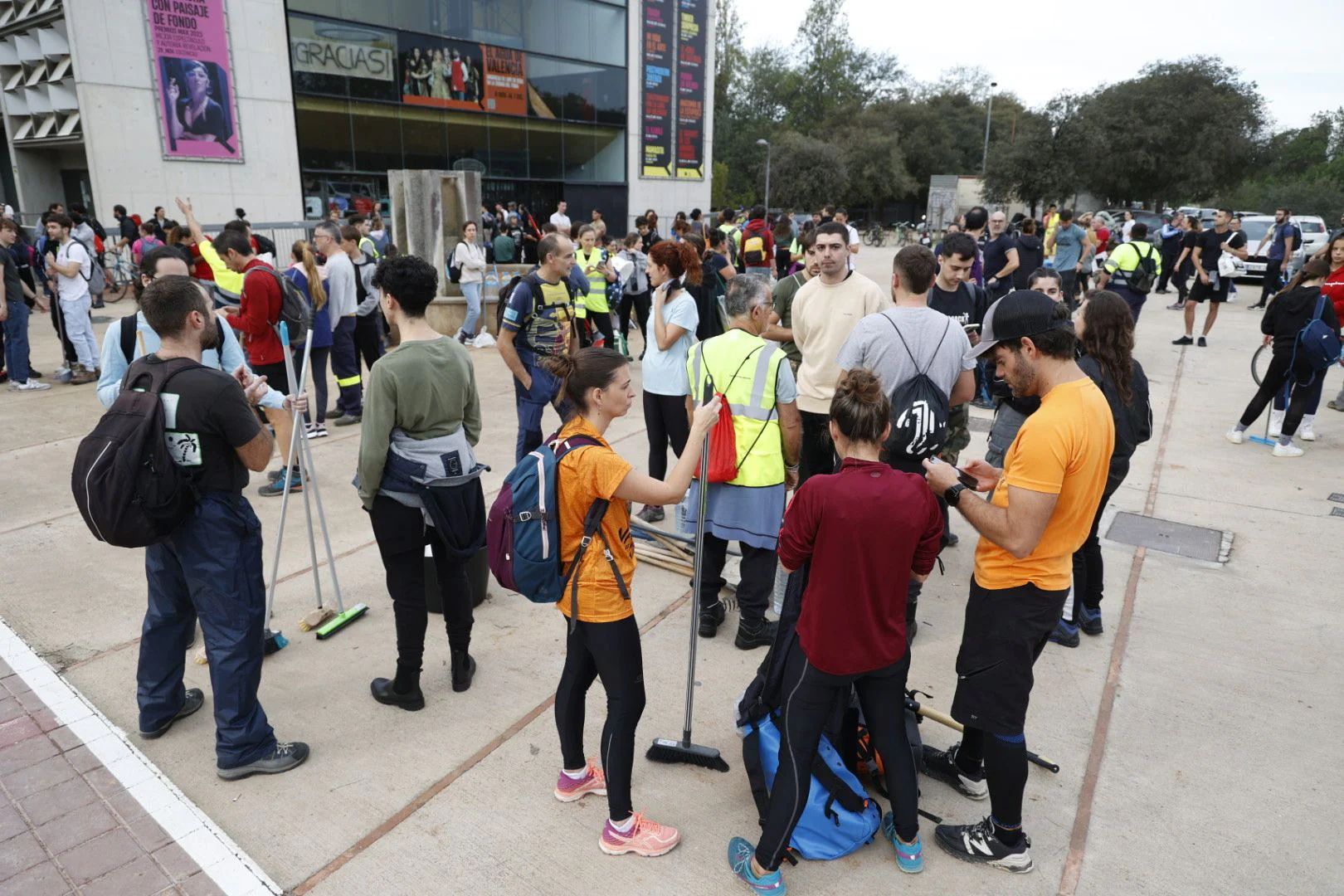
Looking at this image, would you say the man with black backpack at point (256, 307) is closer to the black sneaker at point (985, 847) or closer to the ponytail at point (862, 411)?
the ponytail at point (862, 411)

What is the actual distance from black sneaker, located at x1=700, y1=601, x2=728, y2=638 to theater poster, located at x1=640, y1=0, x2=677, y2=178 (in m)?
28.0

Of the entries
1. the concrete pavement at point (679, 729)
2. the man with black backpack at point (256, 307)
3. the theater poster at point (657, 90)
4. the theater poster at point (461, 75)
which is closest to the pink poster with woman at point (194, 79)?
the theater poster at point (461, 75)

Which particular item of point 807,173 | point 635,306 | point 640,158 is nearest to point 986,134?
point 807,173

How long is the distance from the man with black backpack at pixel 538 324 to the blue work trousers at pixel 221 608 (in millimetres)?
2397

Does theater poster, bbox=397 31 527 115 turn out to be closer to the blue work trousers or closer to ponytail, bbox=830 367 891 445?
the blue work trousers

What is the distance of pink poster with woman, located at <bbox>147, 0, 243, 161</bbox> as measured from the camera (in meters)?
18.1

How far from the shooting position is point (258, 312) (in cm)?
598

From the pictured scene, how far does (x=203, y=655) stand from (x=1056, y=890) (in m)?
3.92

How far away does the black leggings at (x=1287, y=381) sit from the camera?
7066mm

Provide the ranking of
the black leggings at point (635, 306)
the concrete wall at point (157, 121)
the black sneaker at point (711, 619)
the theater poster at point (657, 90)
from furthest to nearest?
the theater poster at point (657, 90)
the concrete wall at point (157, 121)
the black leggings at point (635, 306)
the black sneaker at point (711, 619)

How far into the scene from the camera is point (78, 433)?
7770mm

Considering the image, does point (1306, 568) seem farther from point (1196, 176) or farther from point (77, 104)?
point (1196, 176)

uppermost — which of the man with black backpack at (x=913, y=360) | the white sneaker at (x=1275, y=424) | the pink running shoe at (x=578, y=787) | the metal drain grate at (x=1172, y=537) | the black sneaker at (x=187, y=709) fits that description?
the man with black backpack at (x=913, y=360)

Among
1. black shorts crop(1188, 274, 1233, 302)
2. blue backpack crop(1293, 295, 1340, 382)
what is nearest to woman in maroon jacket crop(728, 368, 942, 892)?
blue backpack crop(1293, 295, 1340, 382)
